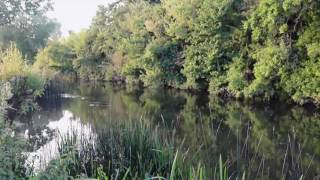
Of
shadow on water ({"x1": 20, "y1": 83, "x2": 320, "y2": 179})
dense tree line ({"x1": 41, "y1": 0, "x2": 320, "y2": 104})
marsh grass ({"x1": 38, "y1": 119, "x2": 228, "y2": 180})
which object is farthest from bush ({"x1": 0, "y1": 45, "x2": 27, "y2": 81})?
dense tree line ({"x1": 41, "y1": 0, "x2": 320, "y2": 104})

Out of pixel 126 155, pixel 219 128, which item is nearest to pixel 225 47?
pixel 219 128

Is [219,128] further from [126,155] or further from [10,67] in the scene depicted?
[10,67]

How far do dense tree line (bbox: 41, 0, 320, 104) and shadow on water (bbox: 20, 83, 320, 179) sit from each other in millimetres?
1203

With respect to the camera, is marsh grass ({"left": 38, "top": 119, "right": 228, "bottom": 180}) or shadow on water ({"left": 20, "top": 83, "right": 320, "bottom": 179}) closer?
marsh grass ({"left": 38, "top": 119, "right": 228, "bottom": 180})

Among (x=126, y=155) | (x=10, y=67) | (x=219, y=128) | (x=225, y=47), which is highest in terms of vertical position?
(x=225, y=47)

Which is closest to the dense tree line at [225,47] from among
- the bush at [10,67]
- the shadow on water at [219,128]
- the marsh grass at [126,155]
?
the shadow on water at [219,128]

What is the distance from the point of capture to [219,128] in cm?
1141

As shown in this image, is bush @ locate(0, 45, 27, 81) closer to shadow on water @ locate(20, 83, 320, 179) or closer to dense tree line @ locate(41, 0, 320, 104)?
shadow on water @ locate(20, 83, 320, 179)

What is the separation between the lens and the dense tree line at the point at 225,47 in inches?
623

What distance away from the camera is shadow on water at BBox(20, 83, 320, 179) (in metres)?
6.90

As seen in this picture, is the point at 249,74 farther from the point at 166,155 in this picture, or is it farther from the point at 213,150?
the point at 166,155

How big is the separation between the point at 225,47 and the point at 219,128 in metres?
10.0

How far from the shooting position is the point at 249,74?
63.1 ft

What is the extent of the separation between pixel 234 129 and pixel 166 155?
20.1 ft
